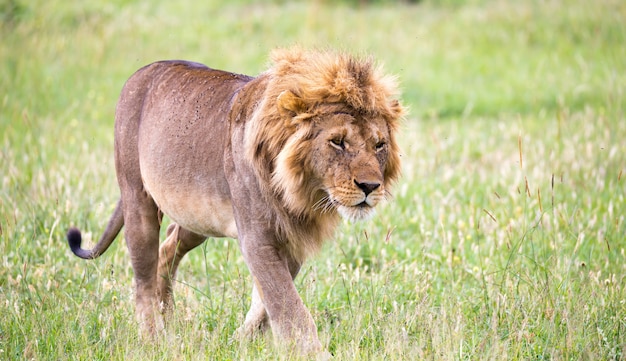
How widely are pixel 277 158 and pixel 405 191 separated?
3169 millimetres

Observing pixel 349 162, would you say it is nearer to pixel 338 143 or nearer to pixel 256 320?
pixel 338 143

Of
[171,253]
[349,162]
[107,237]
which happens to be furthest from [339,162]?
[107,237]

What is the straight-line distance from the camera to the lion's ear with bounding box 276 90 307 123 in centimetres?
375

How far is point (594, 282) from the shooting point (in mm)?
4691

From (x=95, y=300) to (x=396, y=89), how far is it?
73.4 inches

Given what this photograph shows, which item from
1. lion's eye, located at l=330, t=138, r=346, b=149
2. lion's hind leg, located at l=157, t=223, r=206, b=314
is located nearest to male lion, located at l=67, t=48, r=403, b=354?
lion's eye, located at l=330, t=138, r=346, b=149

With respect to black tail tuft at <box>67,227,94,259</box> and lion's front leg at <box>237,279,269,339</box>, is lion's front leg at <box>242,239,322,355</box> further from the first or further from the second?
black tail tuft at <box>67,227,94,259</box>

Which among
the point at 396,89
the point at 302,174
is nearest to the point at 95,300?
the point at 302,174

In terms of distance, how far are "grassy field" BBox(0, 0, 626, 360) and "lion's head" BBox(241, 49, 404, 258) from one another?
24.5 inches

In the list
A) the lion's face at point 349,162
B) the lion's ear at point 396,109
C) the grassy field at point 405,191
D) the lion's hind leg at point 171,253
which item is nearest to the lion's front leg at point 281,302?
the grassy field at point 405,191

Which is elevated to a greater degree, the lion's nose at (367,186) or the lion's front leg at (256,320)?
the lion's nose at (367,186)

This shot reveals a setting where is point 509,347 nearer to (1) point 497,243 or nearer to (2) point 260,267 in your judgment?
(2) point 260,267

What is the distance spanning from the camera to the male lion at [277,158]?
3.73m

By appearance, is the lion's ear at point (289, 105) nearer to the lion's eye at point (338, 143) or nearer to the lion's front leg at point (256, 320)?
the lion's eye at point (338, 143)
